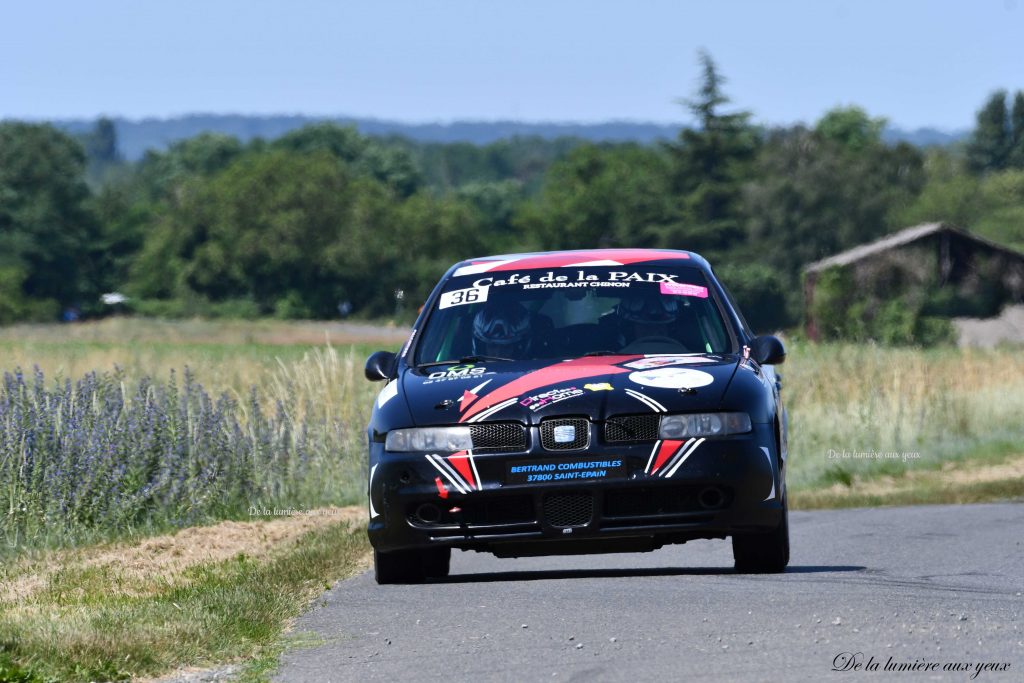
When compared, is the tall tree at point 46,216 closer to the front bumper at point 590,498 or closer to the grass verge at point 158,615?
the grass verge at point 158,615

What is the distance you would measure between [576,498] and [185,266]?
13037cm

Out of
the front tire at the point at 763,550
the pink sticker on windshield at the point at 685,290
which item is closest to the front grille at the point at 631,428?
the front tire at the point at 763,550

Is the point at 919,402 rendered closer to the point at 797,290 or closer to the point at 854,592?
the point at 854,592

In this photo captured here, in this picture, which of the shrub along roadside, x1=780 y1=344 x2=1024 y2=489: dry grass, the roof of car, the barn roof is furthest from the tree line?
the roof of car

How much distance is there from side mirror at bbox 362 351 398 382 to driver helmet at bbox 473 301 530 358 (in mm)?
479

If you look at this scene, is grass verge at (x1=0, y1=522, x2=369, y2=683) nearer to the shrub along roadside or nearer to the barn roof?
the shrub along roadside

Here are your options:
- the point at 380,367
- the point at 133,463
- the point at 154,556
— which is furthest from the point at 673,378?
the point at 133,463

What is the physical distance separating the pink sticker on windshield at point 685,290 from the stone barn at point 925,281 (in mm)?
66254

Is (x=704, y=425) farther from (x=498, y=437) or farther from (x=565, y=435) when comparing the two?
(x=498, y=437)

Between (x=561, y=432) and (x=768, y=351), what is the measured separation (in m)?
1.56

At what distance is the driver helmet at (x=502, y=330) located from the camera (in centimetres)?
1087

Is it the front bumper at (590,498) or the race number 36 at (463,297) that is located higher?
the race number 36 at (463,297)

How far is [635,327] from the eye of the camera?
36.0 feet

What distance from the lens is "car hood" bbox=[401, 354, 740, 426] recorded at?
9.70 m
